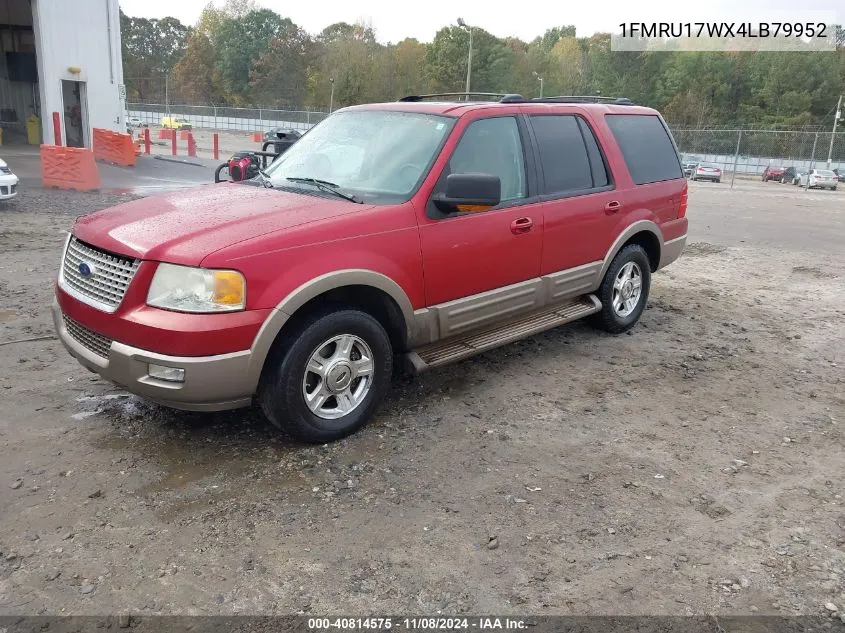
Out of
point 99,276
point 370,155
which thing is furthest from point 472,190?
point 99,276

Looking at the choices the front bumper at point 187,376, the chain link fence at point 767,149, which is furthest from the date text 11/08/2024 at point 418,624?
the chain link fence at point 767,149

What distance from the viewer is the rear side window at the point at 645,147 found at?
5.91 metres

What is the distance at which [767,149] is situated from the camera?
148 ft

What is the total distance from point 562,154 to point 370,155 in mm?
1548

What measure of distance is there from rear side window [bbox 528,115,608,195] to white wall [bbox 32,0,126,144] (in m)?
20.2

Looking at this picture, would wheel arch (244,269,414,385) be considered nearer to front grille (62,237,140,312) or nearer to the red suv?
the red suv

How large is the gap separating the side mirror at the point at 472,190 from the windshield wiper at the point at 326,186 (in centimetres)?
55

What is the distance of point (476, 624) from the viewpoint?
2.68 metres

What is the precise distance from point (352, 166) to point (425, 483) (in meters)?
2.15

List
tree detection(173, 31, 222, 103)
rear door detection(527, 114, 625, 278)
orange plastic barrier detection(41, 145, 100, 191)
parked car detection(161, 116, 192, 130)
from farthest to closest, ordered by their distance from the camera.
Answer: tree detection(173, 31, 222, 103) → parked car detection(161, 116, 192, 130) → orange plastic barrier detection(41, 145, 100, 191) → rear door detection(527, 114, 625, 278)

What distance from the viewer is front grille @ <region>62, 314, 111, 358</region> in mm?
3678

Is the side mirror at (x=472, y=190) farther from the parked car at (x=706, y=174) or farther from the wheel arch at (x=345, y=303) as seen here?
the parked car at (x=706, y=174)

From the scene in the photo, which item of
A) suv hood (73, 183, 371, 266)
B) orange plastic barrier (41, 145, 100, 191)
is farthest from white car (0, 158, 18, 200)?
suv hood (73, 183, 371, 266)

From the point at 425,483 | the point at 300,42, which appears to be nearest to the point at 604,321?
the point at 425,483
